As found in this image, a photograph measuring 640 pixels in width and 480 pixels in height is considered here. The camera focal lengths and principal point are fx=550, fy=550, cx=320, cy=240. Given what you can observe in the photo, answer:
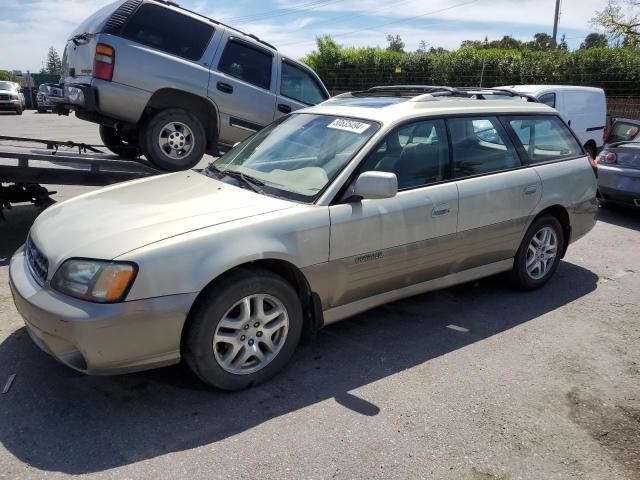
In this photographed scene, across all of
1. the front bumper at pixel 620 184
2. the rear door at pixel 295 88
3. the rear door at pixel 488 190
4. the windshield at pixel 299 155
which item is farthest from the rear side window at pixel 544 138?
the rear door at pixel 295 88

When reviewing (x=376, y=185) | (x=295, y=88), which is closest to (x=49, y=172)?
(x=376, y=185)

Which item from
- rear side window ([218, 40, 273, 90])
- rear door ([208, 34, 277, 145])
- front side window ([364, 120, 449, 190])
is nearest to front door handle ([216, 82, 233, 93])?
rear door ([208, 34, 277, 145])

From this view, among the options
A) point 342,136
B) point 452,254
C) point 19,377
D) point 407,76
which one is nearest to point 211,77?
point 342,136

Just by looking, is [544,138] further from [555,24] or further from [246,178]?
[555,24]

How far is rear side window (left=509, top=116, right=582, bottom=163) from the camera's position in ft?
15.5

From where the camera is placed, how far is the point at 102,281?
272 cm

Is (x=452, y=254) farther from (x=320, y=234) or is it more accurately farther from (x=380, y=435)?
(x=380, y=435)

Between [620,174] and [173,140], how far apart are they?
6256mm

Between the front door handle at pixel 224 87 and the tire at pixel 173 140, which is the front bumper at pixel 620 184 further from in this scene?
the tire at pixel 173 140

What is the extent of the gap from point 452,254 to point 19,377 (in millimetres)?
2952

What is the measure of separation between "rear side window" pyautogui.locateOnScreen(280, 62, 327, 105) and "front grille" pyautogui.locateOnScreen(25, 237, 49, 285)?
15.7 ft

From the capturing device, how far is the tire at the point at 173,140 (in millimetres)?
6223

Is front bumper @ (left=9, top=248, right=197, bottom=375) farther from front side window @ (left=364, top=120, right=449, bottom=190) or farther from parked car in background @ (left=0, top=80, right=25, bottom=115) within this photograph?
parked car in background @ (left=0, top=80, right=25, bottom=115)

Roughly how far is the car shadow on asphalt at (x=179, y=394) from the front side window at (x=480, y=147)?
117 cm
